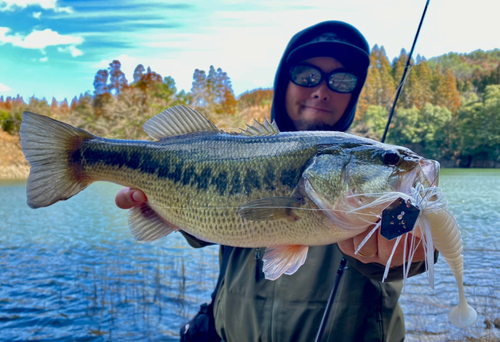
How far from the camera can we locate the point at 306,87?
3494mm

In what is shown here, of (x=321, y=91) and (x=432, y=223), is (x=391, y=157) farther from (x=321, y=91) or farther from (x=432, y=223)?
(x=321, y=91)

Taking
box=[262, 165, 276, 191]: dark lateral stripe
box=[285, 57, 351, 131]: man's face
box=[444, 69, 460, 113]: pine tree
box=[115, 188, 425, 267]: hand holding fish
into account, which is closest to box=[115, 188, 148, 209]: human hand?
box=[262, 165, 276, 191]: dark lateral stripe

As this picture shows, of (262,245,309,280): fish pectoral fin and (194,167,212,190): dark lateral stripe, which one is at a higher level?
(194,167,212,190): dark lateral stripe

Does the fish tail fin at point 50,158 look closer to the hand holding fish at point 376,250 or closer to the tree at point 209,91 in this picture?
the hand holding fish at point 376,250

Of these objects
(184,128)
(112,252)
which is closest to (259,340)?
(184,128)

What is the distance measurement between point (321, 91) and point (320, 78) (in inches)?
5.1

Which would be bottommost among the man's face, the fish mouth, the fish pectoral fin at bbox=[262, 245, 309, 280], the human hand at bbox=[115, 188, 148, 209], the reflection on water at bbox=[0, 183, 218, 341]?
the reflection on water at bbox=[0, 183, 218, 341]

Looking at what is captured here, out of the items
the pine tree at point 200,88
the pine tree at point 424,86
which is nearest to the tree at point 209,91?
the pine tree at point 200,88

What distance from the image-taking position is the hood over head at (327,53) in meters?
3.59

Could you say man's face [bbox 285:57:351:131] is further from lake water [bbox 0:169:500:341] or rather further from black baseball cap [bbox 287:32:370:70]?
lake water [bbox 0:169:500:341]

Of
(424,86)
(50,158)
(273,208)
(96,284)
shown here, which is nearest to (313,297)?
(273,208)

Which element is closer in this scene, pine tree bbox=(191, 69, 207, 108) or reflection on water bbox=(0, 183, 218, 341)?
reflection on water bbox=(0, 183, 218, 341)

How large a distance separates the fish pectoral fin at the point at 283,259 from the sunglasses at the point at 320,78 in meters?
2.07

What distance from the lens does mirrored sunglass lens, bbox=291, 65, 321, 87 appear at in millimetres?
3441
